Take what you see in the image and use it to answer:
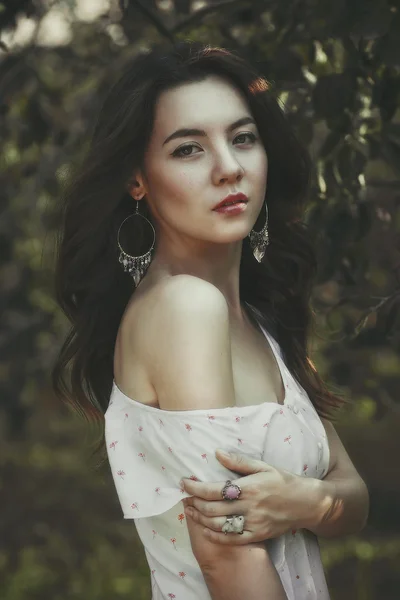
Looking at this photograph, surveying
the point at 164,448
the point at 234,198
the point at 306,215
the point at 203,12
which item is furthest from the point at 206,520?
the point at 203,12

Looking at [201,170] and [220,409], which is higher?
[201,170]

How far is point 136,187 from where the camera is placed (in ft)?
6.63

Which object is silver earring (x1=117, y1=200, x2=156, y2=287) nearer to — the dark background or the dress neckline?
the dress neckline

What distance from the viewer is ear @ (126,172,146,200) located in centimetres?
201

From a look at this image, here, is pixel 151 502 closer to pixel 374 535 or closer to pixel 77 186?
pixel 77 186

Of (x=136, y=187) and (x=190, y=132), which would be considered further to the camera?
(x=136, y=187)

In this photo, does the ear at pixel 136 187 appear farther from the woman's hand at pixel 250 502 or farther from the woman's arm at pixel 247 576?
the woman's arm at pixel 247 576

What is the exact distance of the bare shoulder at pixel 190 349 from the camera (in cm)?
178

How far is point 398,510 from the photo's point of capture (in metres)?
5.93

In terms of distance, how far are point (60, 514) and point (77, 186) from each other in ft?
13.9

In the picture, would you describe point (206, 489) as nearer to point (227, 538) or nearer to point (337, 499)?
point (227, 538)

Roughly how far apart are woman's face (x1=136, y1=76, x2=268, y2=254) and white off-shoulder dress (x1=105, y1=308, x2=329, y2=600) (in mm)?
323

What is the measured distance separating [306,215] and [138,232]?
1.06 m

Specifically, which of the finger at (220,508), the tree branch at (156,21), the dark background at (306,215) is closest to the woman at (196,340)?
the finger at (220,508)
